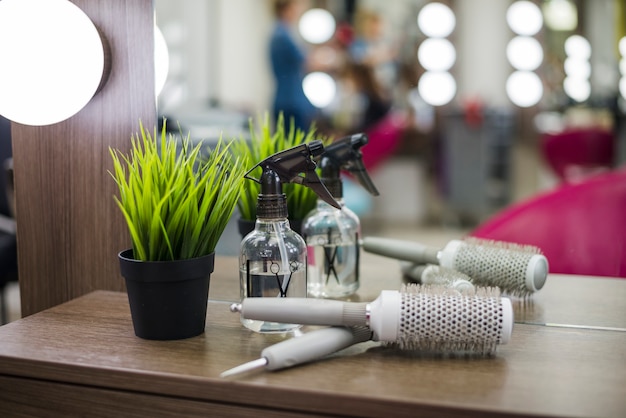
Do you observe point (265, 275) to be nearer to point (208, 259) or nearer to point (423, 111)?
point (208, 259)

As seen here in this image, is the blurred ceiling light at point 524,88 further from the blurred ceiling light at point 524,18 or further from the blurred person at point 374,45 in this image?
the blurred person at point 374,45

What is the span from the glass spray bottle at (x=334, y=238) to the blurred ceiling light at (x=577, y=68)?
3.70 meters

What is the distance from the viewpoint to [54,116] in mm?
885

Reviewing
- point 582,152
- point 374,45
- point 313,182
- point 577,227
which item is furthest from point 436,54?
point 313,182

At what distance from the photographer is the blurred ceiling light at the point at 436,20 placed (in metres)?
5.20

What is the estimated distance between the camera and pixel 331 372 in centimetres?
60

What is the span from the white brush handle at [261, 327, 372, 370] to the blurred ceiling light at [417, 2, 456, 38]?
486cm

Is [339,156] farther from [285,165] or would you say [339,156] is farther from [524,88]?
[524,88]

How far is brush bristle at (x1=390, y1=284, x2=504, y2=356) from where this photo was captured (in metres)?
0.62

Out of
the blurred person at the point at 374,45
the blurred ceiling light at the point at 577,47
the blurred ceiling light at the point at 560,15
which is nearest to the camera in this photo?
the blurred ceiling light at the point at 577,47

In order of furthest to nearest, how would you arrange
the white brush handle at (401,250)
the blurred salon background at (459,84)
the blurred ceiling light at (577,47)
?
the blurred ceiling light at (577,47) → the blurred salon background at (459,84) → the white brush handle at (401,250)

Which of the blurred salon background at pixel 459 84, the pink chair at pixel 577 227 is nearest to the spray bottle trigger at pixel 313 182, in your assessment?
the pink chair at pixel 577 227

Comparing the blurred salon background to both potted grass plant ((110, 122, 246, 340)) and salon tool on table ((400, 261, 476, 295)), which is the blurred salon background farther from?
potted grass plant ((110, 122, 246, 340))

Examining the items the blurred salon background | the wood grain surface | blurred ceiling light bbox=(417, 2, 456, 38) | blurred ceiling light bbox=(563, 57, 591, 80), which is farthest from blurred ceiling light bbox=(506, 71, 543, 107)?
the wood grain surface
